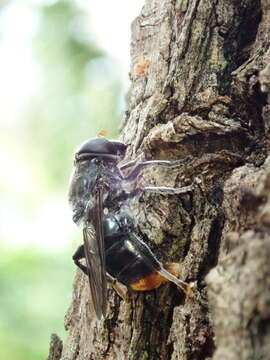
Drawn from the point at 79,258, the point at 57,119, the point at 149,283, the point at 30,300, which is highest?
the point at 57,119

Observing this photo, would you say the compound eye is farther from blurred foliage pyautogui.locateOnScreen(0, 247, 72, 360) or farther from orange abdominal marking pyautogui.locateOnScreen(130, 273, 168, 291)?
blurred foliage pyautogui.locateOnScreen(0, 247, 72, 360)

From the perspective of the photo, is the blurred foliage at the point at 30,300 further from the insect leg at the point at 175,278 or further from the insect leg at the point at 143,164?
the insect leg at the point at 175,278

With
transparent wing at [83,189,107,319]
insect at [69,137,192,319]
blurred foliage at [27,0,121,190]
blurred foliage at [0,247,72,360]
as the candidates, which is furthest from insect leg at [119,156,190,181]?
blurred foliage at [27,0,121,190]

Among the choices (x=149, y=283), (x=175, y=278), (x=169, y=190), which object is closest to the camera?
(x=175, y=278)

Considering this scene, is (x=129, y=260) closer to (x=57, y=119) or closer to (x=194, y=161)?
(x=194, y=161)

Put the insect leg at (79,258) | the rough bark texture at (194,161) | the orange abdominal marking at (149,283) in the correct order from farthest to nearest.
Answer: the insect leg at (79,258), the orange abdominal marking at (149,283), the rough bark texture at (194,161)

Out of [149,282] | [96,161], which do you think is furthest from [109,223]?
[149,282]

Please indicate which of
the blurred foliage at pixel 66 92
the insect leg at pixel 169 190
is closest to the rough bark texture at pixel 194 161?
the insect leg at pixel 169 190
